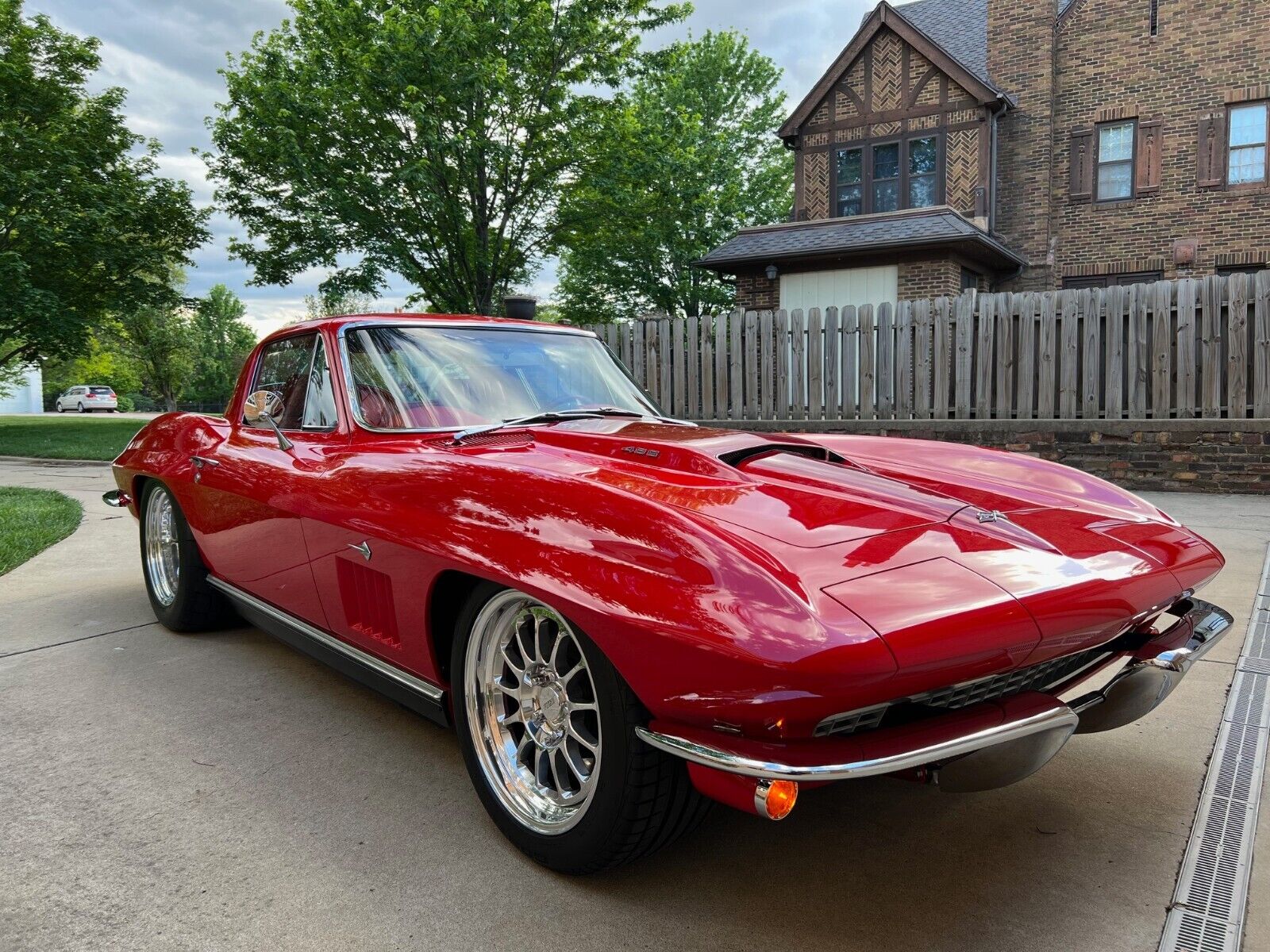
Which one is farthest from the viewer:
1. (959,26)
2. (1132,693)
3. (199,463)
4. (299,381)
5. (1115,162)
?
(959,26)

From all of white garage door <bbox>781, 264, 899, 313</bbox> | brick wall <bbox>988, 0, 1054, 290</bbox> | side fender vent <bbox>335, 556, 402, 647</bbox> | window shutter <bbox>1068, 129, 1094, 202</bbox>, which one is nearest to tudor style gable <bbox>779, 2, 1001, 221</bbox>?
brick wall <bbox>988, 0, 1054, 290</bbox>

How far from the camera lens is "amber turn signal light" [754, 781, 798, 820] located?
159cm

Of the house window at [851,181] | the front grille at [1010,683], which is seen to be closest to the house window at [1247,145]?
the house window at [851,181]

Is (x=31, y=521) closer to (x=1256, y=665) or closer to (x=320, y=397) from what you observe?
(x=320, y=397)

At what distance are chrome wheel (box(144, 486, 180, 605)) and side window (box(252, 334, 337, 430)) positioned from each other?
888mm

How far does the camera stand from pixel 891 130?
1808 centimetres

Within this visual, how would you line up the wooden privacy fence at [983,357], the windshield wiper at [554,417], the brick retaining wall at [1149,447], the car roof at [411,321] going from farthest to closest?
the wooden privacy fence at [983,357] → the brick retaining wall at [1149,447] → the car roof at [411,321] → the windshield wiper at [554,417]

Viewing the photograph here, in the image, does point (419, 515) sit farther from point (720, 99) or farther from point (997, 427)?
point (720, 99)

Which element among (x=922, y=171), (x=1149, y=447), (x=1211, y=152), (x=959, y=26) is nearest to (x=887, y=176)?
(x=922, y=171)

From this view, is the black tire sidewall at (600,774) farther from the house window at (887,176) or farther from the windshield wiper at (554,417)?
the house window at (887,176)

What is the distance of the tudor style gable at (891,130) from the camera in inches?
679

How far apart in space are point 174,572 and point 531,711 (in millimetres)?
2888

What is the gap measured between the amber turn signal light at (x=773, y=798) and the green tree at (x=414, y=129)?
14251 millimetres

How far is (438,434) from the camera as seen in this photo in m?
2.73
